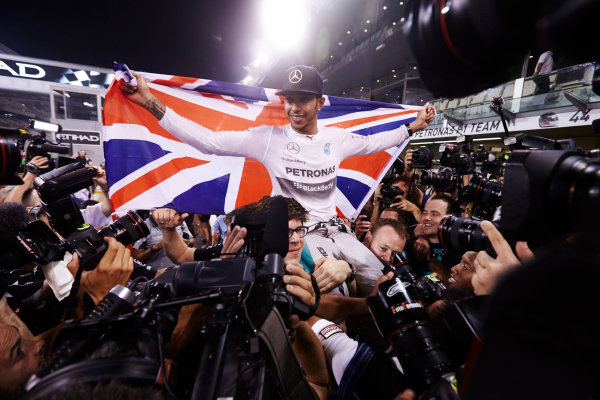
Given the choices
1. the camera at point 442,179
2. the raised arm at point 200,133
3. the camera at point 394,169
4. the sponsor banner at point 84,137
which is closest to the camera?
the raised arm at point 200,133

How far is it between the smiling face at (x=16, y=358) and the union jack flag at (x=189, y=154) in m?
1.74

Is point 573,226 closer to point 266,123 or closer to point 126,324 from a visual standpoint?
point 126,324

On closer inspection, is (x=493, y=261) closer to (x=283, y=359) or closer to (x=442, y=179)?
(x=283, y=359)

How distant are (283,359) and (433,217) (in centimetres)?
255

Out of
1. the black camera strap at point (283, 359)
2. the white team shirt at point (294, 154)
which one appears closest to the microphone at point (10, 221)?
the black camera strap at point (283, 359)

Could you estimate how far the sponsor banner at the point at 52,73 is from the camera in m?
10.1

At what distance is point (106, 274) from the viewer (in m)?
1.05

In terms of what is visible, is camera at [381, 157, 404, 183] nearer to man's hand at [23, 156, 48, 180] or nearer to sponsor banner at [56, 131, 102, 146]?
man's hand at [23, 156, 48, 180]

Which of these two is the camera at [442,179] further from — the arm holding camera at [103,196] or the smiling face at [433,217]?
the arm holding camera at [103,196]

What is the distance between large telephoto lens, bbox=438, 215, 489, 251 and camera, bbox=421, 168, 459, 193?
85.3 inches

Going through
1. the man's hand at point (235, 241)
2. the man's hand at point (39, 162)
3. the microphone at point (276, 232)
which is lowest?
the man's hand at point (39, 162)

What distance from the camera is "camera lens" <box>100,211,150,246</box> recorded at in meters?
1.47

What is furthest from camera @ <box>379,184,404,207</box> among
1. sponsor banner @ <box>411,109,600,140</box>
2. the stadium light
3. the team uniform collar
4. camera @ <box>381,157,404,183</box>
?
the stadium light

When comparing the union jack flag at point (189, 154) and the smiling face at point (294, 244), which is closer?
the smiling face at point (294, 244)
